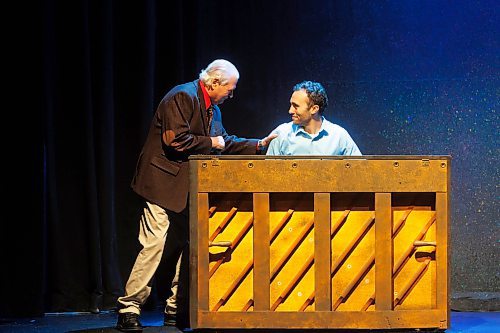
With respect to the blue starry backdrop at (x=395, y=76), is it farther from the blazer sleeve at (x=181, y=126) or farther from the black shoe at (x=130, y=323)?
the black shoe at (x=130, y=323)

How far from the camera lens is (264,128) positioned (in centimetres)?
565

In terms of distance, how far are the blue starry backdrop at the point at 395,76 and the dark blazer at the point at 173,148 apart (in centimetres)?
106

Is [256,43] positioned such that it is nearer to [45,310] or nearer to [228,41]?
[228,41]

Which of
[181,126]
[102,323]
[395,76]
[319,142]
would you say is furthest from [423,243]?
[102,323]

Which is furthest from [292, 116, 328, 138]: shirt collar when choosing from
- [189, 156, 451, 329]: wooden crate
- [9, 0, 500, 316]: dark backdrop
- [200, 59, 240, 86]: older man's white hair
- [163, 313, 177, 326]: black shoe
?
[163, 313, 177, 326]: black shoe

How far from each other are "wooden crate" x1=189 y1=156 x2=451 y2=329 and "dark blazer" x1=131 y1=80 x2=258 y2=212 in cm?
54

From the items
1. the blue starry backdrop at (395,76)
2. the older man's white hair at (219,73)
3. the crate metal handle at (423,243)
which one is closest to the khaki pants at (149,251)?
the older man's white hair at (219,73)

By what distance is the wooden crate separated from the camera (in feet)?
12.9

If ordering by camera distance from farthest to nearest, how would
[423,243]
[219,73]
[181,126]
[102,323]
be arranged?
[102,323], [219,73], [181,126], [423,243]

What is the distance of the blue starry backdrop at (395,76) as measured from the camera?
562 centimetres

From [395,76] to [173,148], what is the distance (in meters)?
1.82

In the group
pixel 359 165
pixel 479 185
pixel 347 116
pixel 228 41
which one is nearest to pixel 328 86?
pixel 347 116

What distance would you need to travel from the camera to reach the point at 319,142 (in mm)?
4676

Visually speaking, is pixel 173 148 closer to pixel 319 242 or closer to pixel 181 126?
pixel 181 126
